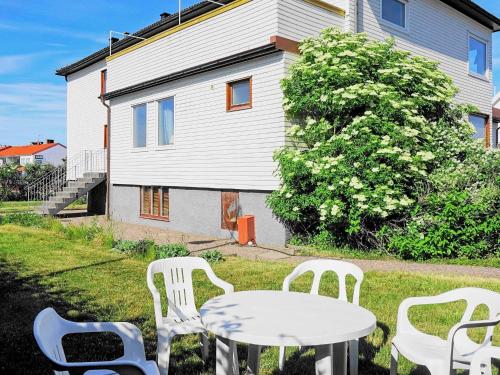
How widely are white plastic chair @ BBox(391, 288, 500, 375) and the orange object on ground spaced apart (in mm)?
8388

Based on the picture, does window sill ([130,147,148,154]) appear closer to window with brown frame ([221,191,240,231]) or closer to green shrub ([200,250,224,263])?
window with brown frame ([221,191,240,231])

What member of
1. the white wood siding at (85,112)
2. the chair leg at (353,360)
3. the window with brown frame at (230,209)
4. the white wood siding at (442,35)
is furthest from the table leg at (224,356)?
the white wood siding at (85,112)

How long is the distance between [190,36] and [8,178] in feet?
82.0

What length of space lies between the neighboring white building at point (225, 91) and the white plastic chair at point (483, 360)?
8891 millimetres

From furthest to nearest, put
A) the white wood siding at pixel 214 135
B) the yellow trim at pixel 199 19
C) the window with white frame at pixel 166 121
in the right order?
the window with white frame at pixel 166 121, the yellow trim at pixel 199 19, the white wood siding at pixel 214 135

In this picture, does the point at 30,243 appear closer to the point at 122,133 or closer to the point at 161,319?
the point at 122,133

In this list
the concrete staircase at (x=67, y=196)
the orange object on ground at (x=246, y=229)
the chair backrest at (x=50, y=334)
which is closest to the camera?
the chair backrest at (x=50, y=334)

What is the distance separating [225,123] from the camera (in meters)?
14.0

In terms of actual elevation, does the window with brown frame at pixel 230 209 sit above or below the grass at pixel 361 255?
above

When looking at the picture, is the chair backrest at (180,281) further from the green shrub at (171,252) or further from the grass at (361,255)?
the grass at (361,255)

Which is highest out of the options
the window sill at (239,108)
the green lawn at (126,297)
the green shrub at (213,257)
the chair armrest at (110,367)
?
the window sill at (239,108)

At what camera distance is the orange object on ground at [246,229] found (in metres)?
12.5

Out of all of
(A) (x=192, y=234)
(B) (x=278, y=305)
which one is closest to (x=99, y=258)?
(A) (x=192, y=234)

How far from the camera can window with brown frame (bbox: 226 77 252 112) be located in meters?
13.4
